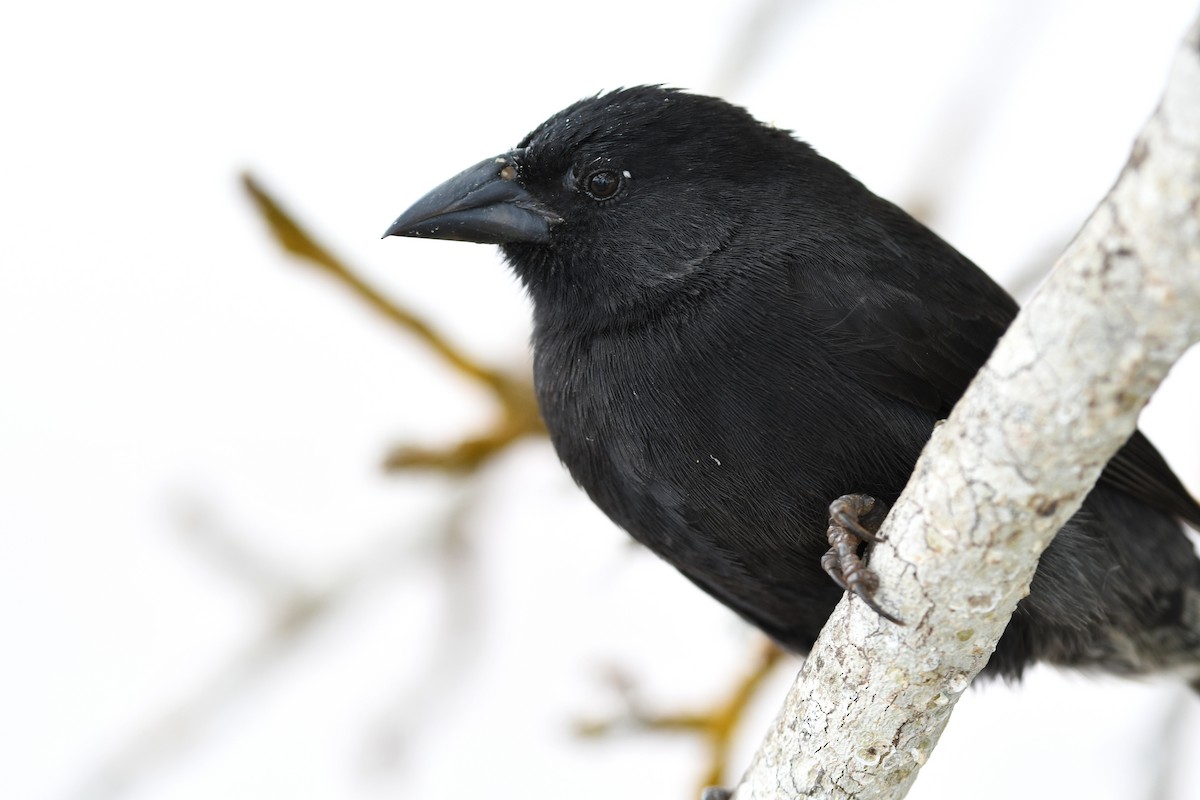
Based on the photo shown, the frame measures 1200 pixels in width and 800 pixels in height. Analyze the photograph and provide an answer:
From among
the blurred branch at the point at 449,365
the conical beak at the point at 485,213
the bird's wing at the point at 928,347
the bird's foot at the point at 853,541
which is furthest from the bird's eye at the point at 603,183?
the blurred branch at the point at 449,365

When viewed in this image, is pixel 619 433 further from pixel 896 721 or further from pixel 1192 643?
pixel 1192 643

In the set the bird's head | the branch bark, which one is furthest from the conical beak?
the branch bark

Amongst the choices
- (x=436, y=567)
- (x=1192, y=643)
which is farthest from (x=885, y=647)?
(x=436, y=567)

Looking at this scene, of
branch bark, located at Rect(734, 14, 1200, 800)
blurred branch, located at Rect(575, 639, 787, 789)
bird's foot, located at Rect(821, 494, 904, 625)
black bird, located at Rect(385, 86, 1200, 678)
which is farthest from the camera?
blurred branch, located at Rect(575, 639, 787, 789)

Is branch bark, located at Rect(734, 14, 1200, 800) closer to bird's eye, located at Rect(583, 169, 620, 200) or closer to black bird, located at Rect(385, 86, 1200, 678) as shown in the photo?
black bird, located at Rect(385, 86, 1200, 678)

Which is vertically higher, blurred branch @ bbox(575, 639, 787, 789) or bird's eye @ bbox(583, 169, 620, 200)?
bird's eye @ bbox(583, 169, 620, 200)

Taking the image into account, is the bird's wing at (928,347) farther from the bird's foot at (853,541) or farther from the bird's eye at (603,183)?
the bird's eye at (603,183)

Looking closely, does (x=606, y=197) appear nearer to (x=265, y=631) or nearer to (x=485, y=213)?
(x=485, y=213)

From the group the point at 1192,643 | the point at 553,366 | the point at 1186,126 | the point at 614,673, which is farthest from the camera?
the point at 614,673
